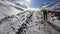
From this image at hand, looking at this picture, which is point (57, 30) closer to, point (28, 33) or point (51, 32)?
point (51, 32)

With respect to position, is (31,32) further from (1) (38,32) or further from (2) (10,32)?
(2) (10,32)

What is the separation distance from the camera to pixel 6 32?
1357 cm

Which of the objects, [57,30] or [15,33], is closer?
[15,33]

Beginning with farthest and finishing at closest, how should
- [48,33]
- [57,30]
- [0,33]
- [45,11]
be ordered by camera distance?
1. [45,11]
2. [57,30]
3. [48,33]
4. [0,33]

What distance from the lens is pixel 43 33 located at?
46.3ft

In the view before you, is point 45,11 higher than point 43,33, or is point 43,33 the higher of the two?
point 45,11

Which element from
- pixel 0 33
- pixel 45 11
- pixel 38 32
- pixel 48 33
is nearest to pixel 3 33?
pixel 0 33

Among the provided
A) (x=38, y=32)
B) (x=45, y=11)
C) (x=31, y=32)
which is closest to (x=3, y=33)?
(x=31, y=32)

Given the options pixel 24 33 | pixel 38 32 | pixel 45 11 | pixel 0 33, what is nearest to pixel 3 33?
pixel 0 33

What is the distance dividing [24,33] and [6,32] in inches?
100.0

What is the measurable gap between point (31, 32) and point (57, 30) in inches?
167

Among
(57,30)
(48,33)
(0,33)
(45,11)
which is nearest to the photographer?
(0,33)

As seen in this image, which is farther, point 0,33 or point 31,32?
point 31,32

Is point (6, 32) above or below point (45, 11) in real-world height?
below
